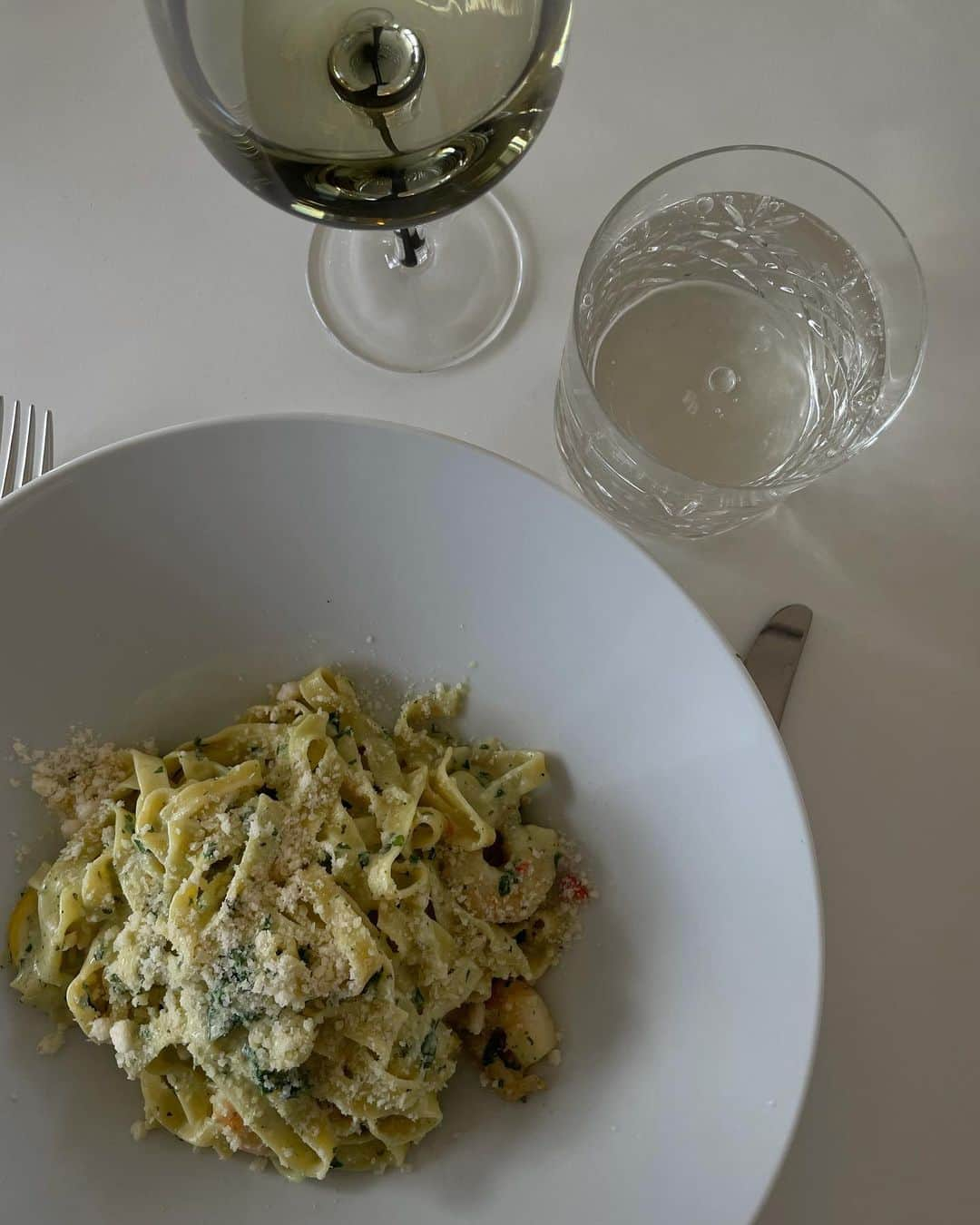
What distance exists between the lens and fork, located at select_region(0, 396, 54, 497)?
1506 mm

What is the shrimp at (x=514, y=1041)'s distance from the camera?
1.32 m

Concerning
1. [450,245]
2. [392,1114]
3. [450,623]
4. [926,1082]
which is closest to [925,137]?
[450,245]

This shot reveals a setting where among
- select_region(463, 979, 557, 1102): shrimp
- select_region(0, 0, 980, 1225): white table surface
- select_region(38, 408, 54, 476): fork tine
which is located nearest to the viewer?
select_region(463, 979, 557, 1102): shrimp

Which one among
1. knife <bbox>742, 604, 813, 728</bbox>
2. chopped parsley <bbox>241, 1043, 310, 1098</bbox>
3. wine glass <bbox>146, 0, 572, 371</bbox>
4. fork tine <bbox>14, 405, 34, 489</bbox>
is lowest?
chopped parsley <bbox>241, 1043, 310, 1098</bbox>

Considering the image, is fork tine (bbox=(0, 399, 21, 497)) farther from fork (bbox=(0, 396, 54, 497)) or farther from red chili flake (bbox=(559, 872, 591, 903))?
red chili flake (bbox=(559, 872, 591, 903))

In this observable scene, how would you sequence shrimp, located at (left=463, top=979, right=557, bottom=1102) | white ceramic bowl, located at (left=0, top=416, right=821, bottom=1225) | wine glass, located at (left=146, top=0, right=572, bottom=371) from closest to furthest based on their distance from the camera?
wine glass, located at (left=146, top=0, right=572, bottom=371), white ceramic bowl, located at (left=0, top=416, right=821, bottom=1225), shrimp, located at (left=463, top=979, right=557, bottom=1102)

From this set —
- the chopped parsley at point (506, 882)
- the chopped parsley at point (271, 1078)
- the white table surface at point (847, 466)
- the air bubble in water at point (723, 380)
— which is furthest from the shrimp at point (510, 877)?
the air bubble in water at point (723, 380)

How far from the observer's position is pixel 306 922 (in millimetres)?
1274

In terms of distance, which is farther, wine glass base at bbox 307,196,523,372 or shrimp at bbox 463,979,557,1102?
wine glass base at bbox 307,196,523,372

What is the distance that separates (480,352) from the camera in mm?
1566

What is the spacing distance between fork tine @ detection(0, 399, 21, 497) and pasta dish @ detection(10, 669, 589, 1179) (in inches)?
16.6

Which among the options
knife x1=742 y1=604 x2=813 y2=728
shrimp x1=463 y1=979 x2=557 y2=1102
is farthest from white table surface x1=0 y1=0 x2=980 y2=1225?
shrimp x1=463 y1=979 x2=557 y2=1102

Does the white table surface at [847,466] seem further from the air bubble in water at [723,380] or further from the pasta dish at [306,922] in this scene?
the pasta dish at [306,922]

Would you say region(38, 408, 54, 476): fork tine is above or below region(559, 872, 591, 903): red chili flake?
above
